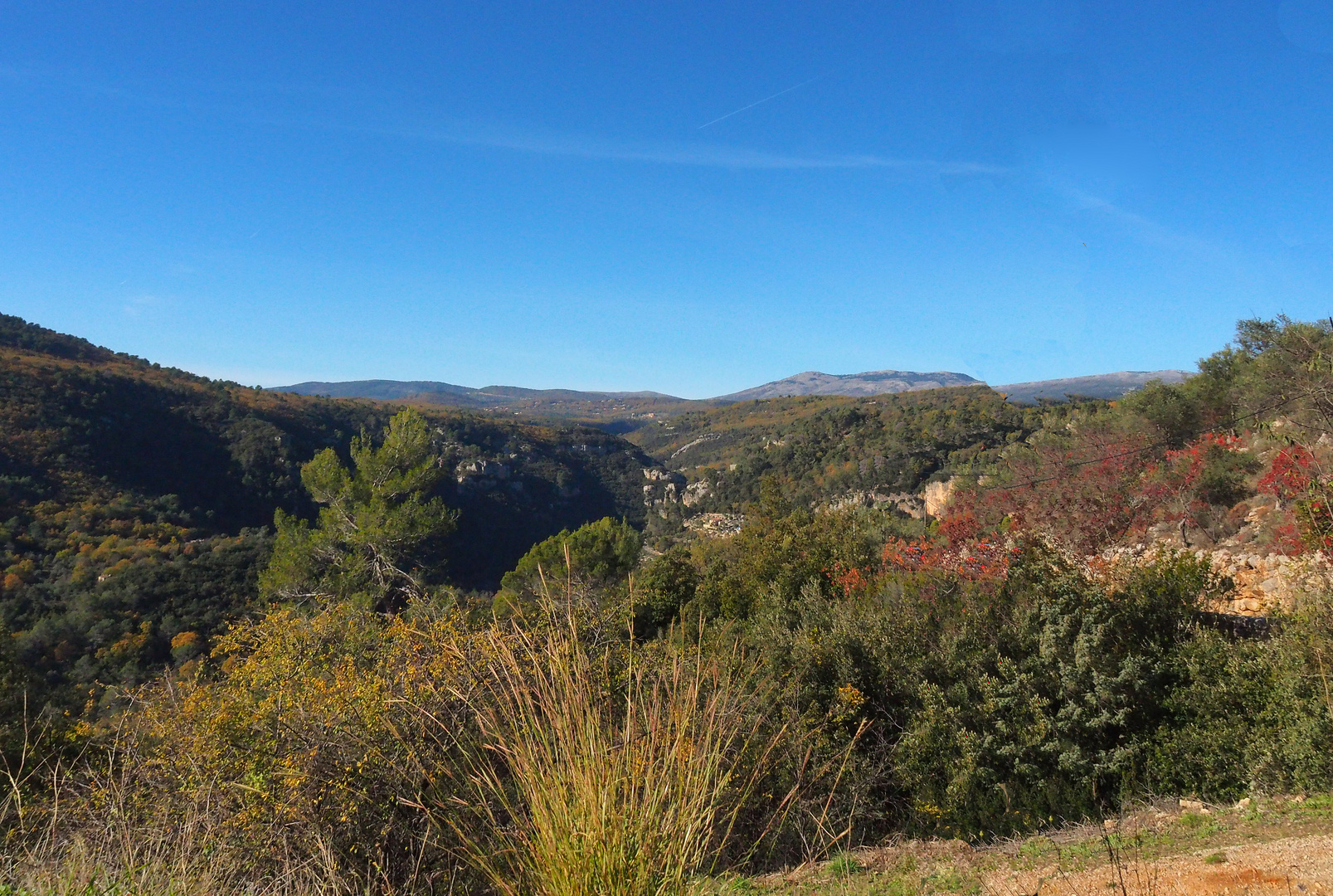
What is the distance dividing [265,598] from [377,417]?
1635 inches

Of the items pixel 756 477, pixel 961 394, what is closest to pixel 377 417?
pixel 756 477

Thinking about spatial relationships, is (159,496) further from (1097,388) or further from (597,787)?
(1097,388)

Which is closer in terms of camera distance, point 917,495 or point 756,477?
point 917,495

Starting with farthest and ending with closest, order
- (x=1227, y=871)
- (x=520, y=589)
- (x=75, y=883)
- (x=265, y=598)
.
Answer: (x=520, y=589)
(x=265, y=598)
(x=1227, y=871)
(x=75, y=883)

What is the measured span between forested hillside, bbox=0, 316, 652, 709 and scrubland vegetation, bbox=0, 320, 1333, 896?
428 millimetres

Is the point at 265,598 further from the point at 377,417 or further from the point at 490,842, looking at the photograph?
the point at 377,417

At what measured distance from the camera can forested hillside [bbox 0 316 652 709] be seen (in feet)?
58.0

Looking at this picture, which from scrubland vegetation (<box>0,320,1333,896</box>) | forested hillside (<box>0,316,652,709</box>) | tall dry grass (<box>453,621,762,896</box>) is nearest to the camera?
tall dry grass (<box>453,621,762,896</box>)

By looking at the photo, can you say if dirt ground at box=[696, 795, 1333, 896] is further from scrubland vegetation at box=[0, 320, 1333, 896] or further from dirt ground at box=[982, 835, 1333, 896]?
scrubland vegetation at box=[0, 320, 1333, 896]

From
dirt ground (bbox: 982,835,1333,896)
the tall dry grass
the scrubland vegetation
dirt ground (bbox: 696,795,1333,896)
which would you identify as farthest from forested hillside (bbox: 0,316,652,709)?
dirt ground (bbox: 982,835,1333,896)

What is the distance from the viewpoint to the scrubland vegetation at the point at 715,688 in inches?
79.0

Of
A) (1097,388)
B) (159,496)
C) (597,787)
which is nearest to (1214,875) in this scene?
(597,787)

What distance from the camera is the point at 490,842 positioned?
1.91m

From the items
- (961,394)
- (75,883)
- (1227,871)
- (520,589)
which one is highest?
(961,394)
